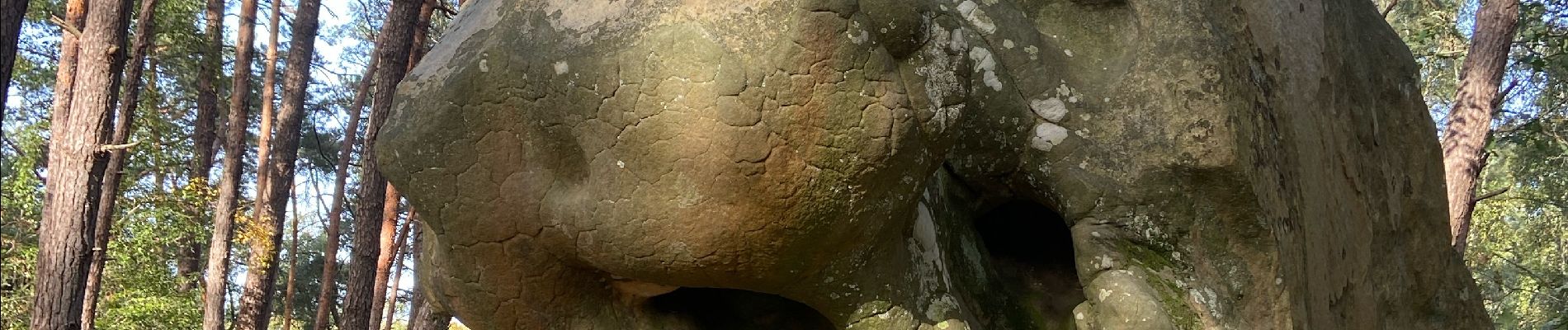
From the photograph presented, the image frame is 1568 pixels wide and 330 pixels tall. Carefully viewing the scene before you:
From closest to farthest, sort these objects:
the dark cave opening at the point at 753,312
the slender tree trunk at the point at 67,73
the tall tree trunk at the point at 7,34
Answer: the dark cave opening at the point at 753,312 → the tall tree trunk at the point at 7,34 → the slender tree trunk at the point at 67,73

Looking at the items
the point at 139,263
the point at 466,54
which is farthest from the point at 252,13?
the point at 466,54

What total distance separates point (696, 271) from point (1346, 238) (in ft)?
7.75

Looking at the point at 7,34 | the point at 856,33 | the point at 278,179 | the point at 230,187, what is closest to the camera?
the point at 856,33

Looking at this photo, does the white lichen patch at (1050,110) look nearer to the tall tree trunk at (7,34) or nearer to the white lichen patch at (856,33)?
the white lichen patch at (856,33)

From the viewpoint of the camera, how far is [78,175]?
23.8 ft

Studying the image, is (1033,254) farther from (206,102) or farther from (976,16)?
(206,102)

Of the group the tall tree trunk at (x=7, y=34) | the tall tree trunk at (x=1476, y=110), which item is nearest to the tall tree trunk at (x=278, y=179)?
the tall tree trunk at (x=7, y=34)

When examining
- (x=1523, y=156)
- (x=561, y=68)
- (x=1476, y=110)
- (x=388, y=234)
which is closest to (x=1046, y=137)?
(x=561, y=68)

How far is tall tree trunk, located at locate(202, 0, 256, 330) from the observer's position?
1049 centimetres

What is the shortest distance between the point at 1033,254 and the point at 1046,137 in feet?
2.19

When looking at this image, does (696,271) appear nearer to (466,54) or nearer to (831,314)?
(831,314)

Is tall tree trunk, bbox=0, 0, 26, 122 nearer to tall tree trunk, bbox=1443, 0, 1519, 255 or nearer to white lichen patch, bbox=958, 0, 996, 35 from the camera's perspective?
white lichen patch, bbox=958, 0, 996, 35

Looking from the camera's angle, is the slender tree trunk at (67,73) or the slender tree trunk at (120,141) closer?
the slender tree trunk at (67,73)

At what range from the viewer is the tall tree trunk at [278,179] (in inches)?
428
